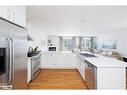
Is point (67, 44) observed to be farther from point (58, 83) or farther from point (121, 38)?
point (58, 83)

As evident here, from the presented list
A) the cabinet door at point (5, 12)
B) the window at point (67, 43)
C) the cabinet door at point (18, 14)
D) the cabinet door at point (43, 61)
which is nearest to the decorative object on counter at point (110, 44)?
the window at point (67, 43)

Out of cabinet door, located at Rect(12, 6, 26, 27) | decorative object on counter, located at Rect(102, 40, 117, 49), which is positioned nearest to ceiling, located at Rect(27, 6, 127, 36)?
cabinet door, located at Rect(12, 6, 26, 27)

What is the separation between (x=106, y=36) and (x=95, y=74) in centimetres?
784

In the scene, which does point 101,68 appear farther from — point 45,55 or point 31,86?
point 45,55

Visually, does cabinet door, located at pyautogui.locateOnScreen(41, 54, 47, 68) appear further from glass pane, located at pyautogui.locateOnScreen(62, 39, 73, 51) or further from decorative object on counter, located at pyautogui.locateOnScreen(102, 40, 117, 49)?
glass pane, located at pyautogui.locateOnScreen(62, 39, 73, 51)

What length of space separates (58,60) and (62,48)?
6486mm

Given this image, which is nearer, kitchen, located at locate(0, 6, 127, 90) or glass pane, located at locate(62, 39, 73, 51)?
kitchen, located at locate(0, 6, 127, 90)

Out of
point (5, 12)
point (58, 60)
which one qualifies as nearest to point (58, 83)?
point (58, 60)

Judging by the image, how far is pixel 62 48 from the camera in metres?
13.3

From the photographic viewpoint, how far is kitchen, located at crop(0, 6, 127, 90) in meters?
1.97

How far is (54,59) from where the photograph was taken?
6.82m

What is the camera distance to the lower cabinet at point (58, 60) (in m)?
6.81
